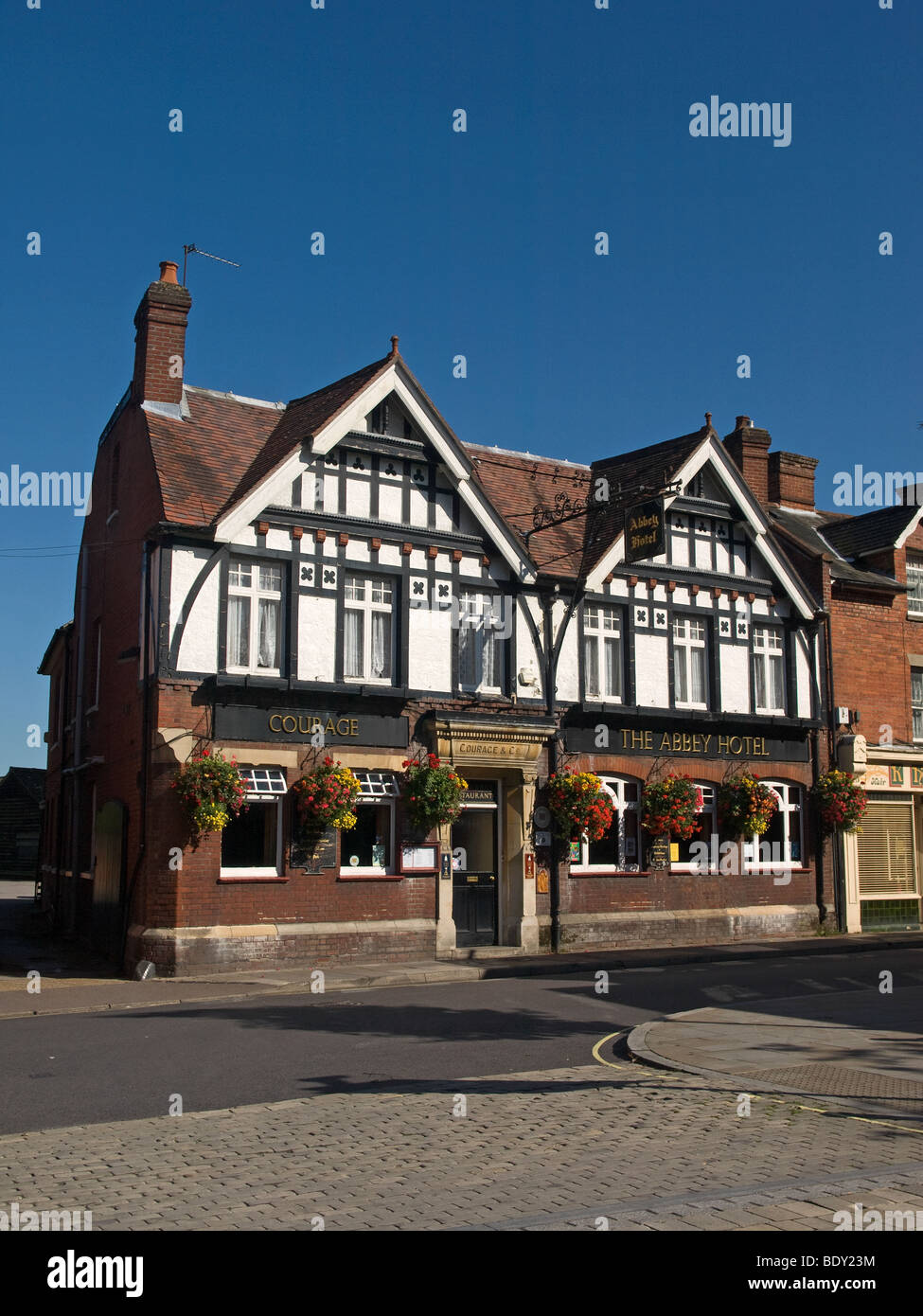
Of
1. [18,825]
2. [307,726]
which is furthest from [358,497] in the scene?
[18,825]

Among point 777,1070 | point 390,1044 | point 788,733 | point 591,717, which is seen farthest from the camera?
point 788,733

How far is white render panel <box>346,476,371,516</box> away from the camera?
2131 cm

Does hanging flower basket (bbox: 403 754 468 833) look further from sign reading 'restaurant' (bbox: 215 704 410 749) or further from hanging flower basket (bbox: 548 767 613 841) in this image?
hanging flower basket (bbox: 548 767 613 841)

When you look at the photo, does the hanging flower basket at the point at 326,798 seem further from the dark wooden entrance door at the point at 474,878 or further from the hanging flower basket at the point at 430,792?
the dark wooden entrance door at the point at 474,878

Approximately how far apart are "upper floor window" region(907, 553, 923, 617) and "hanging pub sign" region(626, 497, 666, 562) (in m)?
9.63

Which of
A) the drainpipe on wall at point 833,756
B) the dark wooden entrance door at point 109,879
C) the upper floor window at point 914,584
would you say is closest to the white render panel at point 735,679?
the drainpipe on wall at point 833,756

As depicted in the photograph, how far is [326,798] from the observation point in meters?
19.6

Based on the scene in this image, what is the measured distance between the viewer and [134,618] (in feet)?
69.5

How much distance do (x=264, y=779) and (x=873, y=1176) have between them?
13.9 meters

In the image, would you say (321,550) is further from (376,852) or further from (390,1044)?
(390,1044)

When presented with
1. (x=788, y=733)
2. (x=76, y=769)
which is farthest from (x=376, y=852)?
(x=788, y=733)

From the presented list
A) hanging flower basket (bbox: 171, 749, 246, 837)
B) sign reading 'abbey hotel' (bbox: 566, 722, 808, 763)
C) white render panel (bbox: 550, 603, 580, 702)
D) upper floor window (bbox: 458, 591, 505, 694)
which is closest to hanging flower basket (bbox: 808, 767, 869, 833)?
sign reading 'abbey hotel' (bbox: 566, 722, 808, 763)

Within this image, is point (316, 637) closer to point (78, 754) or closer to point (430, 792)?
point (430, 792)

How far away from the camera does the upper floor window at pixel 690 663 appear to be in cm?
2522
